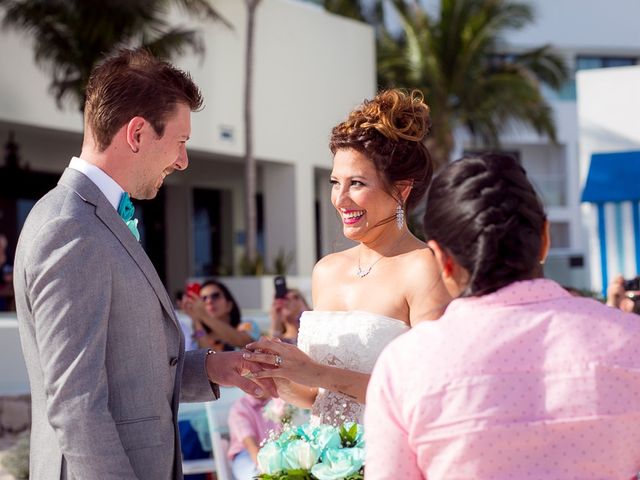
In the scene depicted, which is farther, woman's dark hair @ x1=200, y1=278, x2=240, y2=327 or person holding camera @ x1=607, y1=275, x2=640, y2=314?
woman's dark hair @ x1=200, y1=278, x2=240, y2=327

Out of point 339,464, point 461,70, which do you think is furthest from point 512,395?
point 461,70

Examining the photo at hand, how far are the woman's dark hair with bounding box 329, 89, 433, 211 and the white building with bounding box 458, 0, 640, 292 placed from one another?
32.7 meters

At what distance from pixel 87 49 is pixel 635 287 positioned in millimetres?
12153

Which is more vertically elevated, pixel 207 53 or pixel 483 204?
pixel 207 53

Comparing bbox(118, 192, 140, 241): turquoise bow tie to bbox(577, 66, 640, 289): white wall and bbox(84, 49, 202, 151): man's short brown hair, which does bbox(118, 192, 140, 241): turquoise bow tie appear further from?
bbox(577, 66, 640, 289): white wall

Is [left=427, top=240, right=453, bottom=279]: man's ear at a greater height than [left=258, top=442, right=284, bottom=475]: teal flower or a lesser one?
greater

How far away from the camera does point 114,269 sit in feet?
→ 8.43

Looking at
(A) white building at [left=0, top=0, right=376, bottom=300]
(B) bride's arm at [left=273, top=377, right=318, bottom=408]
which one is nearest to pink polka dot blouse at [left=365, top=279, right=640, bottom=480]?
(B) bride's arm at [left=273, top=377, right=318, bottom=408]

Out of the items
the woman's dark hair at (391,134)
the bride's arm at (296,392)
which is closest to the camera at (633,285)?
the woman's dark hair at (391,134)

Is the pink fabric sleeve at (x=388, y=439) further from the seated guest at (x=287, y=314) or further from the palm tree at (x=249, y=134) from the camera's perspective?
the palm tree at (x=249, y=134)

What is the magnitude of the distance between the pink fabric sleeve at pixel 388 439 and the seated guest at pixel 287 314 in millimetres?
5638

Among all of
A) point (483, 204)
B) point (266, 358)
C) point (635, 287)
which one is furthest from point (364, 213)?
point (635, 287)

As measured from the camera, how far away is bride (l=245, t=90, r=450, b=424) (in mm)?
3160

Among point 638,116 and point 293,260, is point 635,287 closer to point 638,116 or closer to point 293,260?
point 638,116
